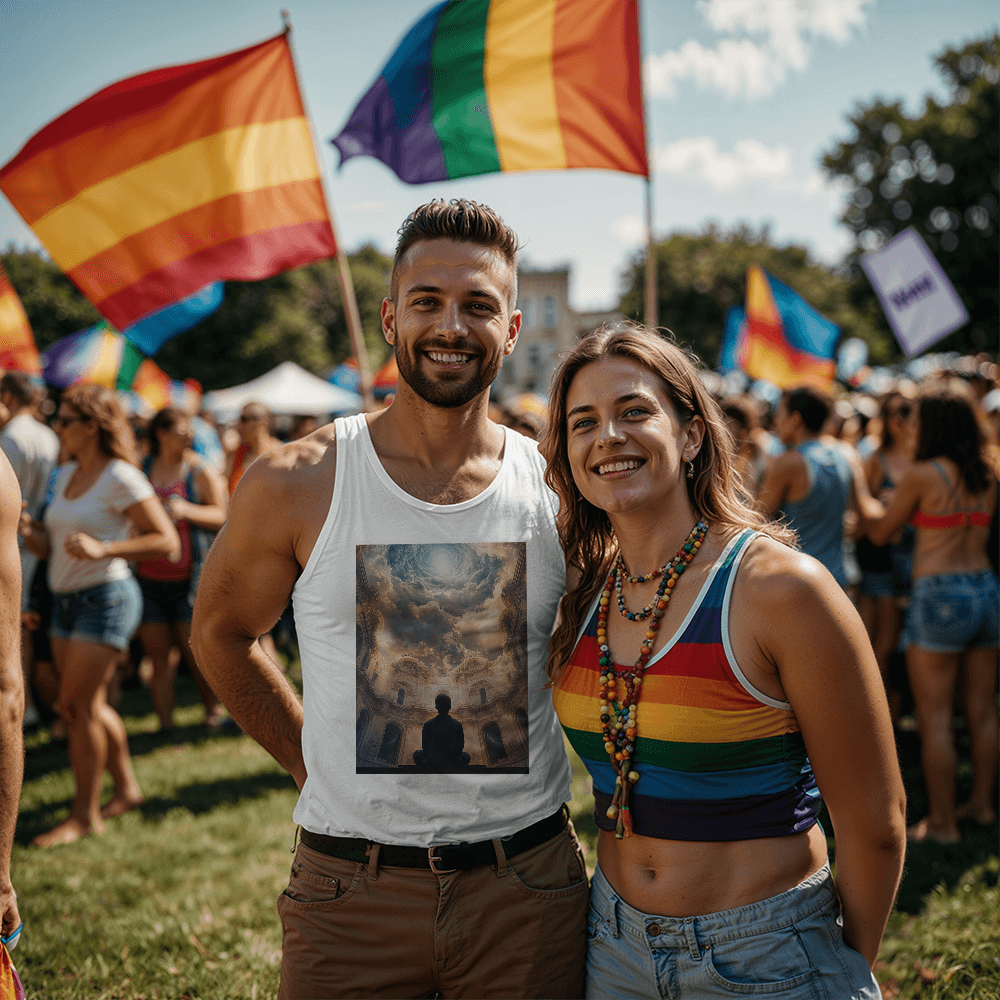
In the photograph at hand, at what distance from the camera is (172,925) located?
363 centimetres

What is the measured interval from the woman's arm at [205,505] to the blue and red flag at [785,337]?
21.8 ft

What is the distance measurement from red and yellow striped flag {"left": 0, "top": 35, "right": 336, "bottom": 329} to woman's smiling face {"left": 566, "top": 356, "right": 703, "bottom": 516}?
115 inches

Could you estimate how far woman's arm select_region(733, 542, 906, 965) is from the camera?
160 cm

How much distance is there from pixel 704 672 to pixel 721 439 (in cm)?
66

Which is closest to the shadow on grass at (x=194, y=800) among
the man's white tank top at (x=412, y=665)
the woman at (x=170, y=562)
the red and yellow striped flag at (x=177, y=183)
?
the woman at (x=170, y=562)

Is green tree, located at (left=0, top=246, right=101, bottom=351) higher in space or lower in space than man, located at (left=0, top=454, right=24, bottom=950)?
higher

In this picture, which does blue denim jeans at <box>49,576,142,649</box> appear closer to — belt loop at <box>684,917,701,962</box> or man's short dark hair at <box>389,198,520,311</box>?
man's short dark hair at <box>389,198,520,311</box>

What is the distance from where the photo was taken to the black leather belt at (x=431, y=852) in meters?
1.90

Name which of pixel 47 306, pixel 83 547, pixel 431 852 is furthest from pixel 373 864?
pixel 47 306

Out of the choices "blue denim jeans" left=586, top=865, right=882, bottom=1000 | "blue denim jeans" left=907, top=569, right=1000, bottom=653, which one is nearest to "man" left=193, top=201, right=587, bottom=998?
"blue denim jeans" left=586, top=865, right=882, bottom=1000

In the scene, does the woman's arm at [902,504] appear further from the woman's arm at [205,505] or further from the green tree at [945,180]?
the green tree at [945,180]

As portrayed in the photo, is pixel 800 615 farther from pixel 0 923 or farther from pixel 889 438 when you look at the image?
pixel 889 438

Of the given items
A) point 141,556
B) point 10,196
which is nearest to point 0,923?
point 141,556

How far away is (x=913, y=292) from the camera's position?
8.40m
